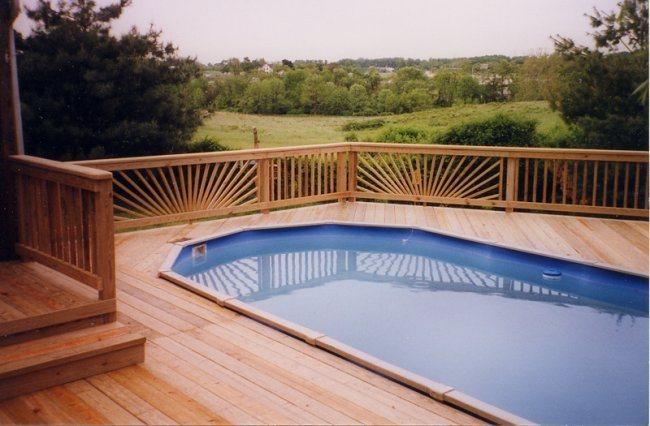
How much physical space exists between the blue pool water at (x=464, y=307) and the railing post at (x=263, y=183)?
76cm

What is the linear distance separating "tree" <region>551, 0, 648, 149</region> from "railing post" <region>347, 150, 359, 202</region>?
13.6ft

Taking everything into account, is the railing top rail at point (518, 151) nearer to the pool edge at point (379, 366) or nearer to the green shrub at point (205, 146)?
the pool edge at point (379, 366)

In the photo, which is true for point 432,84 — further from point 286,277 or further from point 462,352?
point 462,352

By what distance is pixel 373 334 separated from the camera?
5062 millimetres

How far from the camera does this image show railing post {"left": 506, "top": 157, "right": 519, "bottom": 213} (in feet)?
25.9

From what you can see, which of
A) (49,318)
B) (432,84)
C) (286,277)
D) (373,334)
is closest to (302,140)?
(432,84)

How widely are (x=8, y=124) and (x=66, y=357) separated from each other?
209 centimetres

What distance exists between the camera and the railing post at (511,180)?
790cm

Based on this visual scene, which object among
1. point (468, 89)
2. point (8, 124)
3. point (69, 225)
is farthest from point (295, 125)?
point (69, 225)

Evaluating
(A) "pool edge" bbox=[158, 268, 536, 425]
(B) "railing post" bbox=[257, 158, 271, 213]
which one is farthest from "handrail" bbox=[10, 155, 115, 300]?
(B) "railing post" bbox=[257, 158, 271, 213]

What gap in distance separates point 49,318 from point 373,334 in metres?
2.39

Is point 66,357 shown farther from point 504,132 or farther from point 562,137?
point 562,137

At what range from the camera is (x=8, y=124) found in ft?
15.4

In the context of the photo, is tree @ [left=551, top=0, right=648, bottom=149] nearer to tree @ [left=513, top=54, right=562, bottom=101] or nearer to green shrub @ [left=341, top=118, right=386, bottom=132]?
tree @ [left=513, top=54, right=562, bottom=101]
